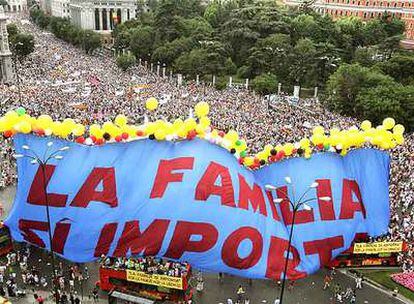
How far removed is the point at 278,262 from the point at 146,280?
221 inches

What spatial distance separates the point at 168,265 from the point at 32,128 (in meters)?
7.97

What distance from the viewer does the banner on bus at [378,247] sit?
2352 cm

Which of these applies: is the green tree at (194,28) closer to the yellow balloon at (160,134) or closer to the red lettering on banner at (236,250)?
the yellow balloon at (160,134)

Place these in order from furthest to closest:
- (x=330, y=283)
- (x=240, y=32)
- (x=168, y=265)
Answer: (x=240, y=32) → (x=330, y=283) → (x=168, y=265)

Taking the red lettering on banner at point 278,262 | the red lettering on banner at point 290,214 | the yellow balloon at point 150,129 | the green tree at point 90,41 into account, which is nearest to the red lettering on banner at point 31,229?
the yellow balloon at point 150,129

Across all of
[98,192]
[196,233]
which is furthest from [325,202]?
[98,192]

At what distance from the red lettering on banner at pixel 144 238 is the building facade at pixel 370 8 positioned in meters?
85.0

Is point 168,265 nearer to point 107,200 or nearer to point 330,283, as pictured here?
point 107,200

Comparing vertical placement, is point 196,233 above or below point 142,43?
below

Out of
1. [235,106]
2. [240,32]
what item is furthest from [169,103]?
[240,32]

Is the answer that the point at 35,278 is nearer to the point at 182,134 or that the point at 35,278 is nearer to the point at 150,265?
the point at 150,265

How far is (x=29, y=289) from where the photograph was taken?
74.0ft

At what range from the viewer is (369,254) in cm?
2395

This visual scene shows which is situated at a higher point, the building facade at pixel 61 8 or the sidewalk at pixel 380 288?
the building facade at pixel 61 8
